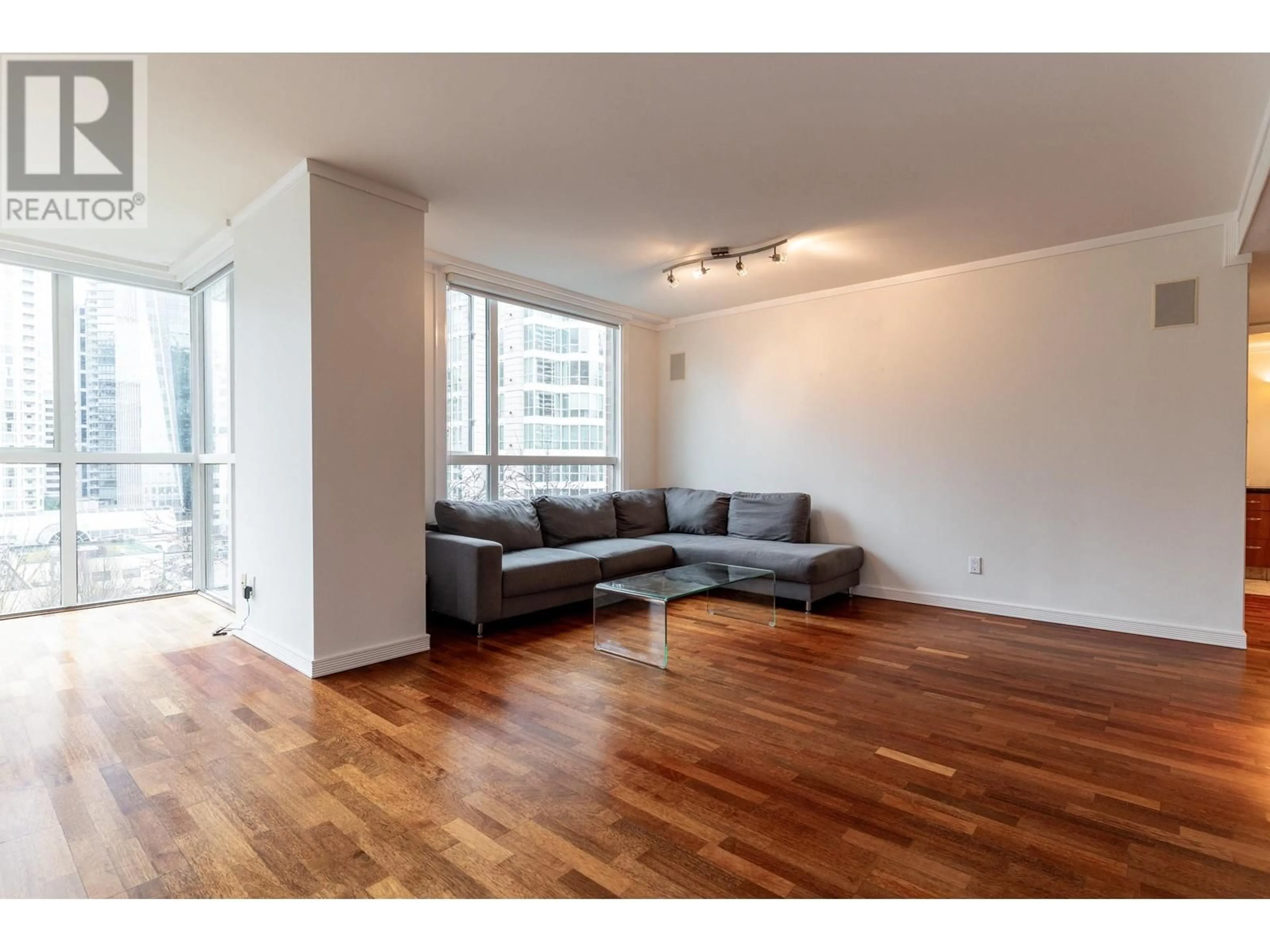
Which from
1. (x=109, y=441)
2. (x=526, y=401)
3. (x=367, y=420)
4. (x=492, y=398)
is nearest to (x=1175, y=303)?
(x=526, y=401)

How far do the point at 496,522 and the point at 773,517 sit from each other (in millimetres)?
2218

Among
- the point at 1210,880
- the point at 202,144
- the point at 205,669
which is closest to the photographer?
the point at 1210,880

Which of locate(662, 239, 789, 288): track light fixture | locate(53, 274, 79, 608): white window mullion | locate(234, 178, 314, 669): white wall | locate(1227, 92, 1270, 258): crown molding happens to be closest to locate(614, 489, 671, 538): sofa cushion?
locate(662, 239, 789, 288): track light fixture

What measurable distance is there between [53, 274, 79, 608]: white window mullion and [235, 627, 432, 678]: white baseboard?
1694 millimetres

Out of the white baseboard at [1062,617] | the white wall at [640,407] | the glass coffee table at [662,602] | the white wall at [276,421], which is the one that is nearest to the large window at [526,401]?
the white wall at [640,407]

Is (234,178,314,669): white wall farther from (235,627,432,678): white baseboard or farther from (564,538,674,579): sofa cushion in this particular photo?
(564,538,674,579): sofa cushion

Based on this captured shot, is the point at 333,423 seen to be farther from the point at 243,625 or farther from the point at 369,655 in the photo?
the point at 243,625

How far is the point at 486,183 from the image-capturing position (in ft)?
10.5

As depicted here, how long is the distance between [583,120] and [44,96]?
6.68 ft

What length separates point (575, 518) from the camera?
16.4 feet

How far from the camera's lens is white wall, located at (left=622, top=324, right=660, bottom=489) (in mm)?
6016

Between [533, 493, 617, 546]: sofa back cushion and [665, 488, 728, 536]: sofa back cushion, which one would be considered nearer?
[533, 493, 617, 546]: sofa back cushion
